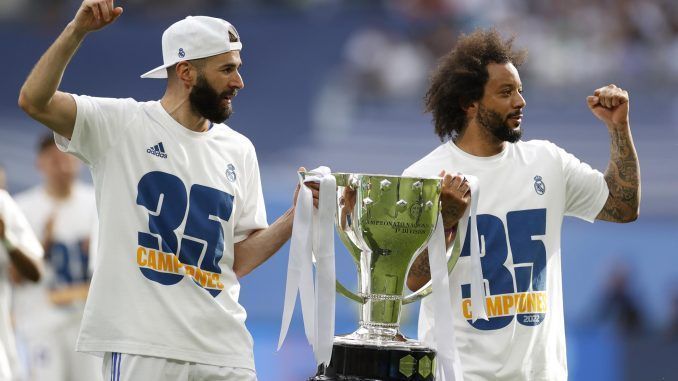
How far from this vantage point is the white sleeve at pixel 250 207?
462cm

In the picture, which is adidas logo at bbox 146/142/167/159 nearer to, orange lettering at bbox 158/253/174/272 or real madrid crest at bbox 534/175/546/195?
orange lettering at bbox 158/253/174/272

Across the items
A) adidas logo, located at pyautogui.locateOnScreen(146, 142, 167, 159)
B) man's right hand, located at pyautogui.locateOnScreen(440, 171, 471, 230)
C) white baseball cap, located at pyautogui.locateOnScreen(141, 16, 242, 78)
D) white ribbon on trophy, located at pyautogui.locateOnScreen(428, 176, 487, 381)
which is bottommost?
white ribbon on trophy, located at pyautogui.locateOnScreen(428, 176, 487, 381)

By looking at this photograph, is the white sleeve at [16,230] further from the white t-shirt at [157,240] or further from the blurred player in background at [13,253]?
the white t-shirt at [157,240]

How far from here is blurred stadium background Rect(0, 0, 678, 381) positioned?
1181 cm

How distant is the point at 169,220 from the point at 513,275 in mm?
1247

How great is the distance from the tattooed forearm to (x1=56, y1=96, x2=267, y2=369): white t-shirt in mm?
1468

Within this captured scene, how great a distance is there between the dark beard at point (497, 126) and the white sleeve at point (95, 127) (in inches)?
53.4

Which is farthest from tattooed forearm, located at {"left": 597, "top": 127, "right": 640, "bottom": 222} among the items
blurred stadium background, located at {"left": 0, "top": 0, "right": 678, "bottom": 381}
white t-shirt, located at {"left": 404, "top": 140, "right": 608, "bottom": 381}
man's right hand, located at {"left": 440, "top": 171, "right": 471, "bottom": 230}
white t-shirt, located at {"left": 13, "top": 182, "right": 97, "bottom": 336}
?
blurred stadium background, located at {"left": 0, "top": 0, "right": 678, "bottom": 381}

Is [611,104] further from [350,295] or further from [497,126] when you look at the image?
[350,295]

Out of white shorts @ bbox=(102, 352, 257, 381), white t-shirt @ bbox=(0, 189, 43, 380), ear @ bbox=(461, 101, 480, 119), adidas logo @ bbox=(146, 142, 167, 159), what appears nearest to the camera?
white shorts @ bbox=(102, 352, 257, 381)

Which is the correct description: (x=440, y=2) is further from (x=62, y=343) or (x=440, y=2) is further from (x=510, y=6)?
(x=62, y=343)

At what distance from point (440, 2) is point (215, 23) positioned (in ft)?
32.6

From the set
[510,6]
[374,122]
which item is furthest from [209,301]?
[510,6]

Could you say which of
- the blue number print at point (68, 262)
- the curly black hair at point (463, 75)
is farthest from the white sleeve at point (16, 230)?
the curly black hair at point (463, 75)
